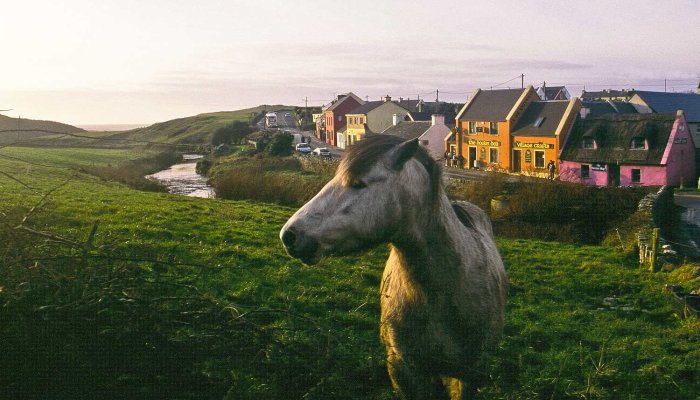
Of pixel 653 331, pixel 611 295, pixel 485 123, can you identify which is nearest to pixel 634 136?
pixel 485 123

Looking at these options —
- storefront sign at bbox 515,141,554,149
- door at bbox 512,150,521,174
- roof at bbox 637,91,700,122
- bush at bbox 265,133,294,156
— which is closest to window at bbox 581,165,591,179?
storefront sign at bbox 515,141,554,149

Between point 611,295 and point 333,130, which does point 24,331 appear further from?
point 333,130

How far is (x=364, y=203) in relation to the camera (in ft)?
9.75

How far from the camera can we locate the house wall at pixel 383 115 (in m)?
63.8

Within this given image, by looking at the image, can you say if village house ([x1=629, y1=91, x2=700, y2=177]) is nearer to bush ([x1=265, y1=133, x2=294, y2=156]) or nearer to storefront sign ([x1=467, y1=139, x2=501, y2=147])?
storefront sign ([x1=467, y1=139, x2=501, y2=147])

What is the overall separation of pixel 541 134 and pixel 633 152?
7115mm

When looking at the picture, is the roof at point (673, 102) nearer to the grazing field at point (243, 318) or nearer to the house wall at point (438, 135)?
the house wall at point (438, 135)

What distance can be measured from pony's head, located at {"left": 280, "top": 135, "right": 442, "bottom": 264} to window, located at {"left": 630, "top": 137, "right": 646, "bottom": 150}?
39.2 metres

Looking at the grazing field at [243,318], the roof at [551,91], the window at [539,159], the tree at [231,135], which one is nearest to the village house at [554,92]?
the roof at [551,91]

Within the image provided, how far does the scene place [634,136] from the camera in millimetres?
37438

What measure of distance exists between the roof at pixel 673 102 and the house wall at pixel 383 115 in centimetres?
2575

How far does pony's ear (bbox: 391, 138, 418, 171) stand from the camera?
311 cm

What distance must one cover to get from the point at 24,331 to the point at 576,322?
29.0 feet

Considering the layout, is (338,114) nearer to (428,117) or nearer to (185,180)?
(428,117)
